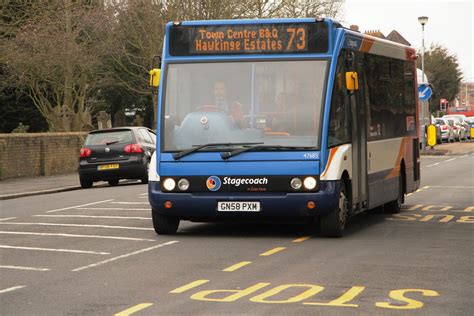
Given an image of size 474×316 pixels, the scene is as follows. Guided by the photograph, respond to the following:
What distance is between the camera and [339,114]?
46.9ft

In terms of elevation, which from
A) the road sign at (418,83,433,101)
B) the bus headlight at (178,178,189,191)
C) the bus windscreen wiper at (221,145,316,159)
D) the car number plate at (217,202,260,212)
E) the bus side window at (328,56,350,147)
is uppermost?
the road sign at (418,83,433,101)

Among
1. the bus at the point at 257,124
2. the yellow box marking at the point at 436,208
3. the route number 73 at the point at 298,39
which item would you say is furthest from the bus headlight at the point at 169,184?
the yellow box marking at the point at 436,208

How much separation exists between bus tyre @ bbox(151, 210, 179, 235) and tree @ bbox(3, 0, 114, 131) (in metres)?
22.0

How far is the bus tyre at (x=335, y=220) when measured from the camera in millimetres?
13906

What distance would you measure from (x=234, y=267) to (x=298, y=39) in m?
4.19

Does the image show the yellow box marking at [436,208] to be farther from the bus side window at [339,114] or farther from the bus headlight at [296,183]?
the bus headlight at [296,183]

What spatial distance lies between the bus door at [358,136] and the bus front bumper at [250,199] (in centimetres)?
130

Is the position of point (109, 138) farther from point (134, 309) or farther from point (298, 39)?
point (134, 309)

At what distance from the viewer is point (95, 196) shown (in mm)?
23844

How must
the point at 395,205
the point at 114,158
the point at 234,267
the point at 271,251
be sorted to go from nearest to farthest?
1. the point at 234,267
2. the point at 271,251
3. the point at 395,205
4. the point at 114,158

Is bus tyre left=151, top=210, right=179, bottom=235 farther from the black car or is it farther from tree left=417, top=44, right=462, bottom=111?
tree left=417, top=44, right=462, bottom=111

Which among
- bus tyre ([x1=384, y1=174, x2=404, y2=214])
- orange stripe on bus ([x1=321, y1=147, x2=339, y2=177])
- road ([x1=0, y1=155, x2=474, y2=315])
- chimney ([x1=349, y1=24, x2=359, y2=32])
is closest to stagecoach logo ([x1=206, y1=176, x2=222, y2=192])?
road ([x1=0, y1=155, x2=474, y2=315])

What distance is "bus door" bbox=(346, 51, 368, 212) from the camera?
48.8ft

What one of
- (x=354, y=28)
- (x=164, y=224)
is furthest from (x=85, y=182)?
(x=164, y=224)
